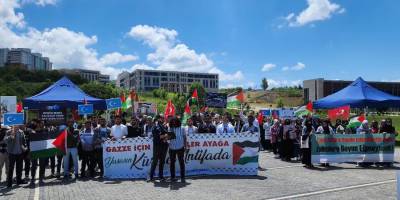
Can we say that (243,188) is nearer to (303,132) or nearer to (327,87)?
(303,132)

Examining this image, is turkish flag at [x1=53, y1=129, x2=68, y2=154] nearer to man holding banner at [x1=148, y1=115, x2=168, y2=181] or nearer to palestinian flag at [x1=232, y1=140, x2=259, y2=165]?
man holding banner at [x1=148, y1=115, x2=168, y2=181]

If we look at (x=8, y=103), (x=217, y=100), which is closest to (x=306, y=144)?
(x=217, y=100)

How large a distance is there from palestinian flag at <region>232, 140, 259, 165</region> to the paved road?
0.64 meters

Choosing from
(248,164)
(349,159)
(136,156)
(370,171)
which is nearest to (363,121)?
(349,159)

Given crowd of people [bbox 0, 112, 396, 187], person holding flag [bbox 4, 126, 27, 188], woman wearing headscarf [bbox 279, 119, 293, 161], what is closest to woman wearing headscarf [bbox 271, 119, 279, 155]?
woman wearing headscarf [bbox 279, 119, 293, 161]

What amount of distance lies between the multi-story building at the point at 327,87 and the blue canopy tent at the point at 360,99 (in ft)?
391

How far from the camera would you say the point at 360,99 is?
20.9 m

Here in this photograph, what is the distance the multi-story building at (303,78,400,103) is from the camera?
14138cm

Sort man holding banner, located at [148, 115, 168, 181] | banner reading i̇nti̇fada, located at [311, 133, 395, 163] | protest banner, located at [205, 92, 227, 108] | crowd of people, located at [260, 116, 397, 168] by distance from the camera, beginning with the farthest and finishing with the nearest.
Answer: protest banner, located at [205, 92, 227, 108], banner reading i̇nti̇fada, located at [311, 133, 395, 163], crowd of people, located at [260, 116, 397, 168], man holding banner, located at [148, 115, 168, 181]

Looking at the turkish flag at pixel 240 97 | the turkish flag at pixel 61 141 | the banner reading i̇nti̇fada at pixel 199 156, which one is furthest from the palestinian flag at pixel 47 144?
the turkish flag at pixel 240 97

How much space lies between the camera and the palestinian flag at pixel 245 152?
1388cm

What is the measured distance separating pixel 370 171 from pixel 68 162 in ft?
31.5

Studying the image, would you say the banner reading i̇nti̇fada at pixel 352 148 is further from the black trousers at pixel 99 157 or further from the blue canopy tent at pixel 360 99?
the black trousers at pixel 99 157

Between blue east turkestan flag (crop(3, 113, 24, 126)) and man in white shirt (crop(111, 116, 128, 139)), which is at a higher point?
blue east turkestan flag (crop(3, 113, 24, 126))
